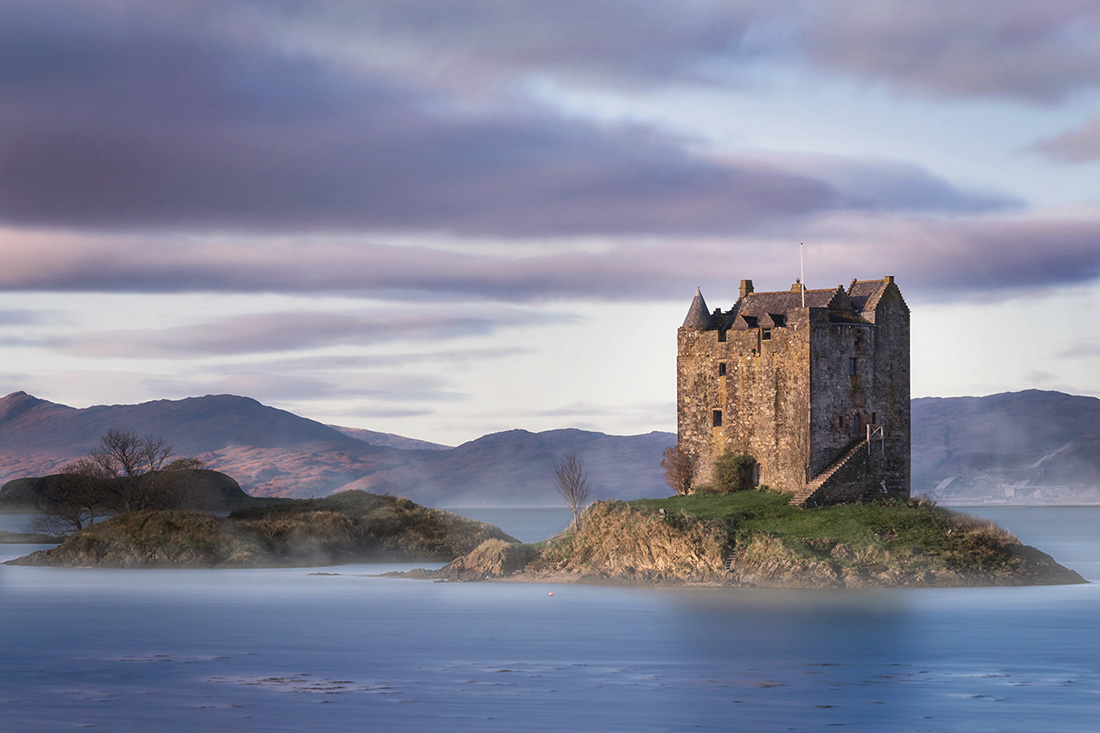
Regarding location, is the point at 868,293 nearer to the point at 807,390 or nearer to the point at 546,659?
the point at 807,390

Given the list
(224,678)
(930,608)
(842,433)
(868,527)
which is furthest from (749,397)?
(224,678)

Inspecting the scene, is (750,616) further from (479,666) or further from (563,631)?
Result: (479,666)

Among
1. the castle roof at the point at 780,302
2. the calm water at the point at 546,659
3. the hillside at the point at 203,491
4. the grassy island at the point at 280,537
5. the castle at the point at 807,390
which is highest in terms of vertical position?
the castle roof at the point at 780,302

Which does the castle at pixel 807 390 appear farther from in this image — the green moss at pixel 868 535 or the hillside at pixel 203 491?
the hillside at pixel 203 491

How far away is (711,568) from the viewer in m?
74.1

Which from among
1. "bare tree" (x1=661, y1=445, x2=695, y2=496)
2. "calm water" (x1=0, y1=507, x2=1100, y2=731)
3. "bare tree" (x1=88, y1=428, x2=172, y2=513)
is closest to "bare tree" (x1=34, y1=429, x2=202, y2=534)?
"bare tree" (x1=88, y1=428, x2=172, y2=513)

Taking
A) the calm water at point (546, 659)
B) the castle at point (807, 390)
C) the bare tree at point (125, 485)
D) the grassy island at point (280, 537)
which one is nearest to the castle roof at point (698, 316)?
the castle at point (807, 390)

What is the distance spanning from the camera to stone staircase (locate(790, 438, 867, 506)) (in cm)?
7669

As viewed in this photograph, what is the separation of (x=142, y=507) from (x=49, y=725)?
85604 mm

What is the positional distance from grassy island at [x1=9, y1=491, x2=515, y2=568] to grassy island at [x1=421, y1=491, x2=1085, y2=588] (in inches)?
1113

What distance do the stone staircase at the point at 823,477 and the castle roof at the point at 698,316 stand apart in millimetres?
11811

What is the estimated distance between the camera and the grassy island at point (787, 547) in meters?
71.6

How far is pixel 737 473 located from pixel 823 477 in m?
5.75

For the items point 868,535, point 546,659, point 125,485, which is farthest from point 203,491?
point 546,659
